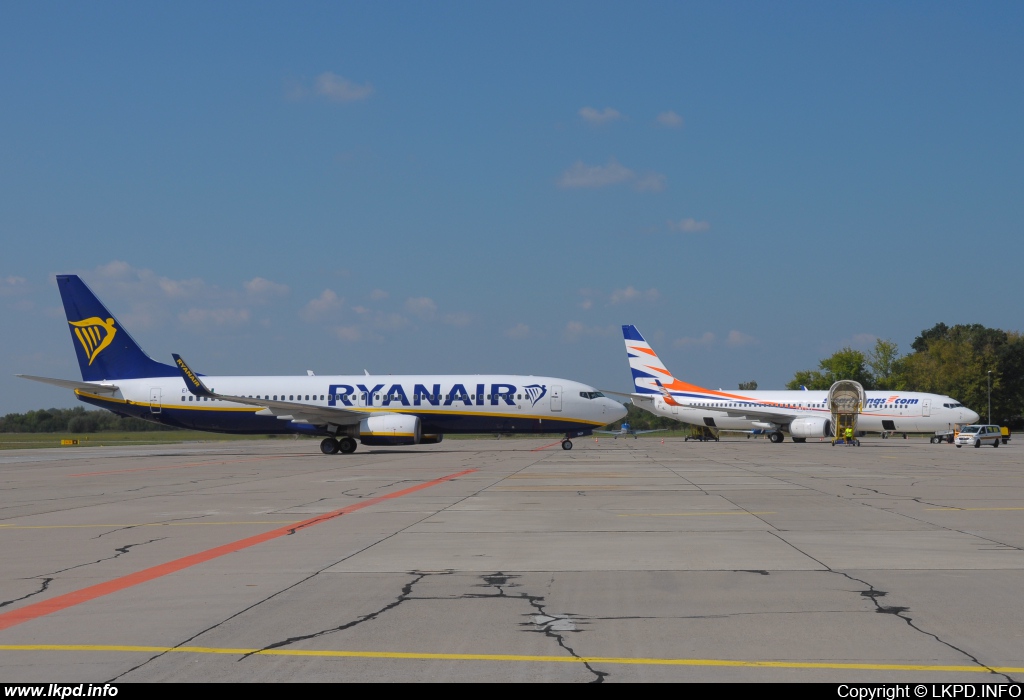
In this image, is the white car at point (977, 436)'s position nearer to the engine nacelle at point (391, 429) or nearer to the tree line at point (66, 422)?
the engine nacelle at point (391, 429)

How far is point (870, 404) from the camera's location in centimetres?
5778

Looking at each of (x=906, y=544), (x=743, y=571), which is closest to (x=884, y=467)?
(x=906, y=544)

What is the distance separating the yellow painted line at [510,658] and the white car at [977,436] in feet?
180

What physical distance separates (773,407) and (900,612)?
Answer: 5636 centimetres

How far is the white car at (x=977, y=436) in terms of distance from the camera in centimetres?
5450

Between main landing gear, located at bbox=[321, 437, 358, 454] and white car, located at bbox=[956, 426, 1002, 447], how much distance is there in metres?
36.6

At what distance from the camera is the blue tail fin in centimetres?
4472

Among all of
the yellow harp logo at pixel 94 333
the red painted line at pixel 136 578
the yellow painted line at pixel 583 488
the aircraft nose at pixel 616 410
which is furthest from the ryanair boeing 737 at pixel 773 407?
the red painted line at pixel 136 578

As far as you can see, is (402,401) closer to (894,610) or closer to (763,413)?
(763,413)

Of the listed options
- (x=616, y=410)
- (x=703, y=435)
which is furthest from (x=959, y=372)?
(x=616, y=410)

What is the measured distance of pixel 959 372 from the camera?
103 metres
